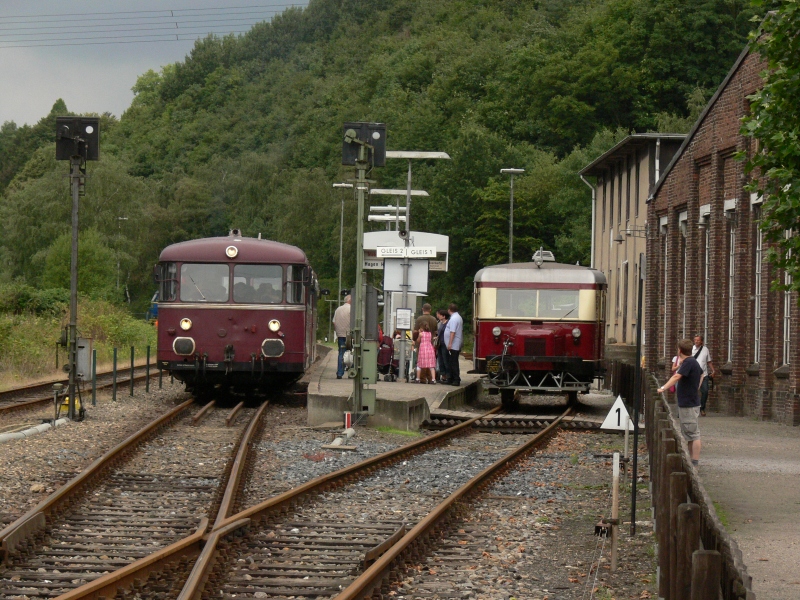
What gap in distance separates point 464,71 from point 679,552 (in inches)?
3523

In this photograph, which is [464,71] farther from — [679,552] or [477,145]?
[679,552]

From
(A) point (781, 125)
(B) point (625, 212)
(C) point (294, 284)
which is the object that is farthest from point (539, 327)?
(B) point (625, 212)

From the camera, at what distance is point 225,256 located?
23141mm

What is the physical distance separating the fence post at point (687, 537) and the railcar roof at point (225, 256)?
57.8 ft

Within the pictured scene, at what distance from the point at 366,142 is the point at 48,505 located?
30.1 feet

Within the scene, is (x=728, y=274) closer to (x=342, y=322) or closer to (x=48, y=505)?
(x=342, y=322)

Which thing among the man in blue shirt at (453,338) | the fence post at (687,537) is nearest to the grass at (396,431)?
the man in blue shirt at (453,338)

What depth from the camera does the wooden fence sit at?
4902 millimetres

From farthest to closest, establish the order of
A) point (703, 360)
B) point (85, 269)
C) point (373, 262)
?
point (85, 269), point (373, 262), point (703, 360)

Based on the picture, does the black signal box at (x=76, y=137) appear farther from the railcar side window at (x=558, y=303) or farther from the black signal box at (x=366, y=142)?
the railcar side window at (x=558, y=303)

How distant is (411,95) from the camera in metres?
102

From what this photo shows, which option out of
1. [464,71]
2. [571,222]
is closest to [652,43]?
[571,222]

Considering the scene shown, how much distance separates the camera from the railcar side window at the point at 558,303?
2525 centimetres

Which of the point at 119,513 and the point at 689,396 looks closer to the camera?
the point at 119,513
